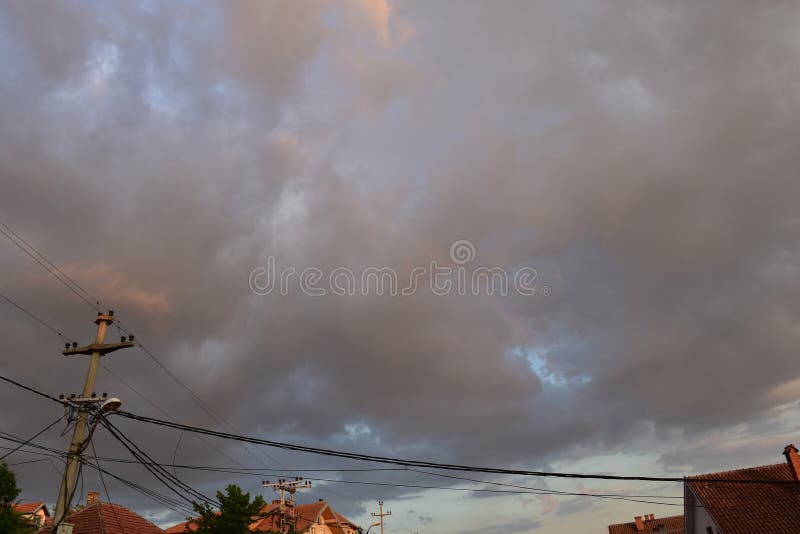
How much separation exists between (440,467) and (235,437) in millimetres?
6172

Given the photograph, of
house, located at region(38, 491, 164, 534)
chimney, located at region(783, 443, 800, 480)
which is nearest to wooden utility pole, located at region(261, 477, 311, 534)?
house, located at region(38, 491, 164, 534)

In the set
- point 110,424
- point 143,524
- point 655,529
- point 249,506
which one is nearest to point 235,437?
point 110,424

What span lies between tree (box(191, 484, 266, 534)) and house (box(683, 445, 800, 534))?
26.8 m

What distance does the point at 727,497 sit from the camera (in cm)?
3828

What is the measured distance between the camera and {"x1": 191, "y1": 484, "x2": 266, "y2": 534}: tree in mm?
23938

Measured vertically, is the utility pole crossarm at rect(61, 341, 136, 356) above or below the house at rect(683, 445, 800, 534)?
above

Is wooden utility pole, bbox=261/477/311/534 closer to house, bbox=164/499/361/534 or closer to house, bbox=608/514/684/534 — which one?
house, bbox=164/499/361/534

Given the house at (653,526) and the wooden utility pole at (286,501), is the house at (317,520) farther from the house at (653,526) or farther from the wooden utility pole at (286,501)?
the house at (653,526)

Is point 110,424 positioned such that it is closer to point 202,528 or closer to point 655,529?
point 202,528

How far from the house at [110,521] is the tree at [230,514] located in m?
10.3

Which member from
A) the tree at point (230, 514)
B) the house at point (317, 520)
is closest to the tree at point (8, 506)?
the tree at point (230, 514)

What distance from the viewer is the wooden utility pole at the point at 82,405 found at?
1527 cm

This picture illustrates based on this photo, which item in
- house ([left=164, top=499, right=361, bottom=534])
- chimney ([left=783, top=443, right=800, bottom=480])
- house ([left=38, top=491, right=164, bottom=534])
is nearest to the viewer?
house ([left=38, top=491, right=164, bottom=534])

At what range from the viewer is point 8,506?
83.8ft
